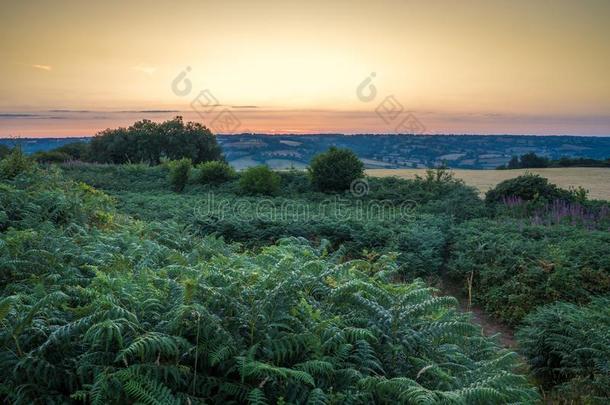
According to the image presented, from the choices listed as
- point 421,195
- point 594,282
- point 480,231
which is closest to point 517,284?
point 594,282

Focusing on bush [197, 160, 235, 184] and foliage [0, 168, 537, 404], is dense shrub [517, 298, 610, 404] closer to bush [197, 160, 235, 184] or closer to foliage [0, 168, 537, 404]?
foliage [0, 168, 537, 404]

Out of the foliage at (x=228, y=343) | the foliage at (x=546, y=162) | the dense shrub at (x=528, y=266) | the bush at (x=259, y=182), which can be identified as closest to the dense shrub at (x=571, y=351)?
the foliage at (x=228, y=343)

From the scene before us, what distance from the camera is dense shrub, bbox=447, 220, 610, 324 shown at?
809cm

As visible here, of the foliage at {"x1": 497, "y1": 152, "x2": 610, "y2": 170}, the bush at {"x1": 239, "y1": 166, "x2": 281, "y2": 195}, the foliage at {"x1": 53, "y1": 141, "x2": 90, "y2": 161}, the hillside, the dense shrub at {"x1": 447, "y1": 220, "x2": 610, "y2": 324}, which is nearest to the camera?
the dense shrub at {"x1": 447, "y1": 220, "x2": 610, "y2": 324}

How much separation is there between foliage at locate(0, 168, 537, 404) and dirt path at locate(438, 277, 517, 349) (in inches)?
132

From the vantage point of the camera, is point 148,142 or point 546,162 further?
point 148,142

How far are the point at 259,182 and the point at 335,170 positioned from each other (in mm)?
2908

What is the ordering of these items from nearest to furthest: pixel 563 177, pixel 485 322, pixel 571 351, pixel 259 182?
1. pixel 571 351
2. pixel 485 322
3. pixel 259 182
4. pixel 563 177

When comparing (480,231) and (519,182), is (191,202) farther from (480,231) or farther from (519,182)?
(519,182)

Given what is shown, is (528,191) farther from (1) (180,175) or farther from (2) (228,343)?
(2) (228,343)

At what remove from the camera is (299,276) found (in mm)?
3945

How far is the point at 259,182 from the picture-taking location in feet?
58.6

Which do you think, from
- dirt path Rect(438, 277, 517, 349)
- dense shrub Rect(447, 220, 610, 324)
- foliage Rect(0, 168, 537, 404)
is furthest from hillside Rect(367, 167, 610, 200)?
foliage Rect(0, 168, 537, 404)

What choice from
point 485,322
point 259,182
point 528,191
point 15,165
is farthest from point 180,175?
point 485,322
